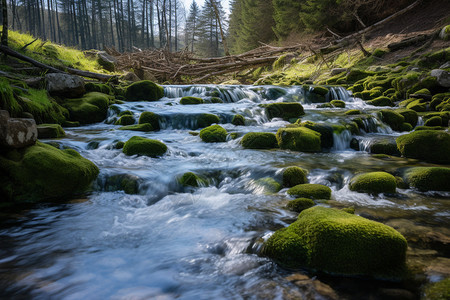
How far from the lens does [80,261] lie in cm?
293

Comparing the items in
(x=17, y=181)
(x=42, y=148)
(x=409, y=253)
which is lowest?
(x=409, y=253)

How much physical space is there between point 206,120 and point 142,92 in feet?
16.0

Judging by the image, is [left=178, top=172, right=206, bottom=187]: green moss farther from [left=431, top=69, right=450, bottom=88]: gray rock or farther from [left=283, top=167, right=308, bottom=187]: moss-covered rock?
[left=431, top=69, right=450, bottom=88]: gray rock

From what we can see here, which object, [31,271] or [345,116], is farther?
[345,116]

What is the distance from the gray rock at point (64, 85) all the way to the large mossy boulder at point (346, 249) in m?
9.80

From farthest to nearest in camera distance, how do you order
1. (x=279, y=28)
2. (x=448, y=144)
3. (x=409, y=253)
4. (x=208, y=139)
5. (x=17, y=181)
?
(x=279, y=28) < (x=208, y=139) < (x=448, y=144) < (x=17, y=181) < (x=409, y=253)

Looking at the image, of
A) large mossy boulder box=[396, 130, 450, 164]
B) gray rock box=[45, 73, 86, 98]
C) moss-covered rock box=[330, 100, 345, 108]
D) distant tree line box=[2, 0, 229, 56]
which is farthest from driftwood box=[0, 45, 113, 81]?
distant tree line box=[2, 0, 229, 56]

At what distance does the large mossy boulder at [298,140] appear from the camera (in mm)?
7430

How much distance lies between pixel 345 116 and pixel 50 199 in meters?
8.93

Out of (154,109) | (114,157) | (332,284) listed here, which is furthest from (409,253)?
(154,109)

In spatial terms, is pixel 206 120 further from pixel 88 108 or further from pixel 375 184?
pixel 375 184

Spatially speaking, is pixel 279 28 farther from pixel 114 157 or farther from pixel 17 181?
pixel 17 181

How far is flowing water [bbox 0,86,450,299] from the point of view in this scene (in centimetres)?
245

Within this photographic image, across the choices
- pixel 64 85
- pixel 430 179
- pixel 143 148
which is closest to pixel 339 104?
pixel 430 179
